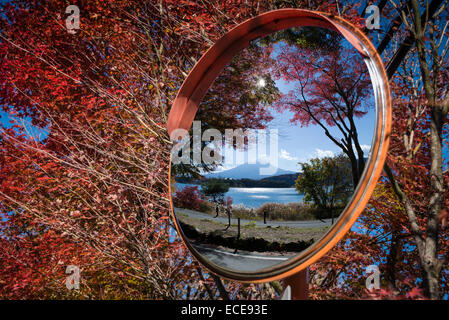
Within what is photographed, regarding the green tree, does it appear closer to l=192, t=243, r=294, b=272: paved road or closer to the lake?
the lake

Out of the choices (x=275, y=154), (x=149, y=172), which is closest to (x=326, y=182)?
(x=275, y=154)

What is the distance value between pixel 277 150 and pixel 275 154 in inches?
1.0

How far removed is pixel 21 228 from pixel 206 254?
505 centimetres

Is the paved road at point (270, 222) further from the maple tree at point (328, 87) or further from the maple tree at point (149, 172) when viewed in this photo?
the maple tree at point (149, 172)

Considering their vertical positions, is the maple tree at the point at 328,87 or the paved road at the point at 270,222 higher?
the maple tree at the point at 328,87

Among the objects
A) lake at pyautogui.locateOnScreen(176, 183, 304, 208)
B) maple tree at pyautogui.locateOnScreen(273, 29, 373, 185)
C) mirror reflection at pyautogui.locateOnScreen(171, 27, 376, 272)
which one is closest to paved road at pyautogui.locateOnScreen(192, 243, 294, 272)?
mirror reflection at pyautogui.locateOnScreen(171, 27, 376, 272)

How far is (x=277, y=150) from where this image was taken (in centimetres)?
147

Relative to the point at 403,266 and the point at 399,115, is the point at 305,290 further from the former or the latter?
the point at 399,115

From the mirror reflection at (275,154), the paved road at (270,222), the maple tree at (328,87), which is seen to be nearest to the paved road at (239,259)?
the mirror reflection at (275,154)

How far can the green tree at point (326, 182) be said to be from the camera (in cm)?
115

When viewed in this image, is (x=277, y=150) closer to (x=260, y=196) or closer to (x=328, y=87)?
(x=260, y=196)

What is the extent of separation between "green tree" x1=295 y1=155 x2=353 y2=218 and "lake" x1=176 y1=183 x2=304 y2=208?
0.15 feet

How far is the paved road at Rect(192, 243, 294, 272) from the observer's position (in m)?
1.24

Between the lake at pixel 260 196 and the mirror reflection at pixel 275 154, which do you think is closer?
the mirror reflection at pixel 275 154
